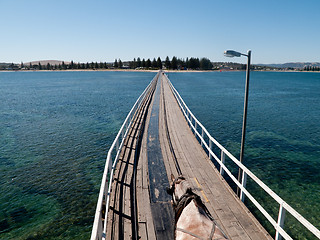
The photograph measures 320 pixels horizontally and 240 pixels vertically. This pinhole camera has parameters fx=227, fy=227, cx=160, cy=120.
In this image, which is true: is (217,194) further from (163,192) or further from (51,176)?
(51,176)

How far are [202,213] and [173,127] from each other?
13.8m

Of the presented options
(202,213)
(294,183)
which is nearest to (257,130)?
(294,183)

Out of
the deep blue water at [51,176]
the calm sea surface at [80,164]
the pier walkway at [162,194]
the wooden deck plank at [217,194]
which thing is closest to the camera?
the pier walkway at [162,194]

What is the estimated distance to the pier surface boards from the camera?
6703 mm

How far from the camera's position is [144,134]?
1673cm

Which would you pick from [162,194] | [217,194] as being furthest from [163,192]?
[217,194]

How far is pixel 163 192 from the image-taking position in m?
8.77

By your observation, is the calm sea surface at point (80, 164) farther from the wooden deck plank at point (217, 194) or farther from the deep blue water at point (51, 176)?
the wooden deck plank at point (217, 194)

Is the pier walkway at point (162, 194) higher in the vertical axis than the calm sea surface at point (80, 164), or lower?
higher

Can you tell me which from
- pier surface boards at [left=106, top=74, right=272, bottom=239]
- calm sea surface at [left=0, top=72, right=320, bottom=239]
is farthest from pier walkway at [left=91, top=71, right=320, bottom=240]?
calm sea surface at [left=0, top=72, right=320, bottom=239]

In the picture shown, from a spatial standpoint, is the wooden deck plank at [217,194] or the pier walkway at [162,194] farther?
the wooden deck plank at [217,194]

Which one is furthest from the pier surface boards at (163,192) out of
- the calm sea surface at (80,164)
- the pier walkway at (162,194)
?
the calm sea surface at (80,164)

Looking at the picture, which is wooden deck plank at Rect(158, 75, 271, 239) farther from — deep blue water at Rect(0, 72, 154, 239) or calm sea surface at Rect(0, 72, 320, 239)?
deep blue water at Rect(0, 72, 154, 239)

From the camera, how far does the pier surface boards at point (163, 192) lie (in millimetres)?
6703
